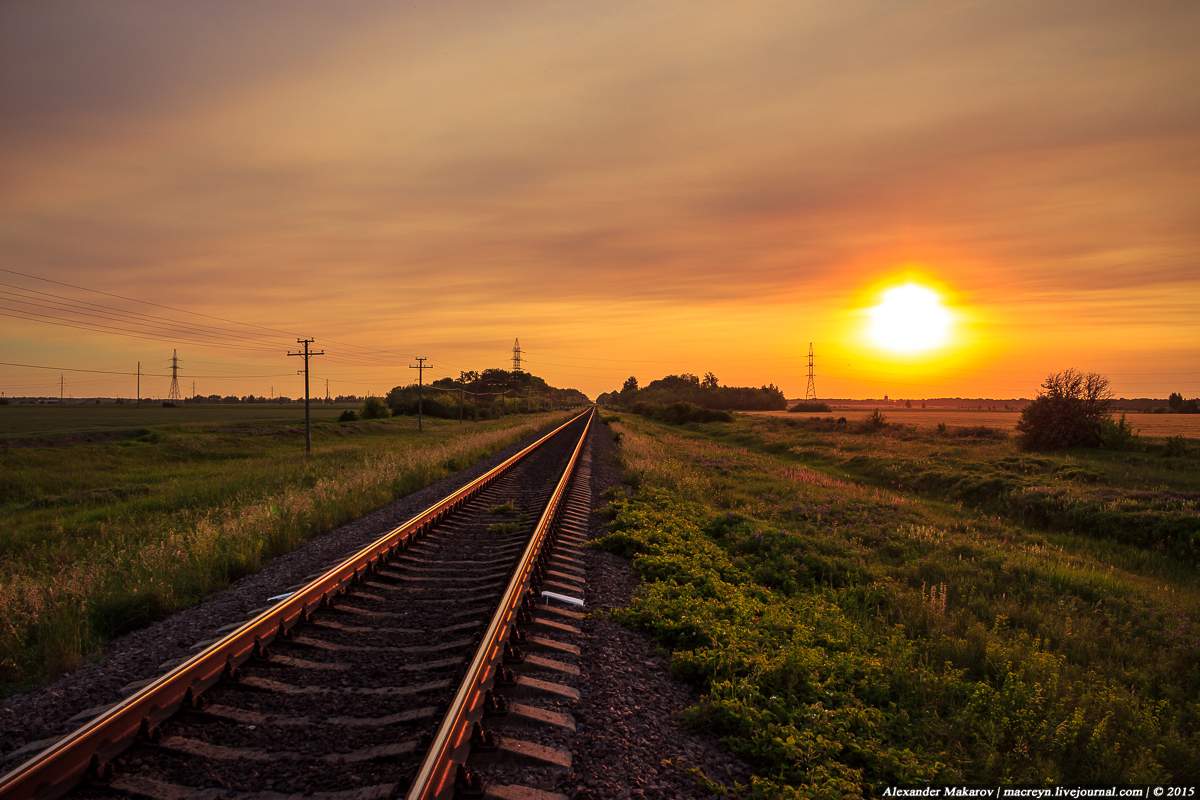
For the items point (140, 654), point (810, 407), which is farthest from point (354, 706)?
point (810, 407)

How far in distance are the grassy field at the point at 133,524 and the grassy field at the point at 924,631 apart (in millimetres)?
5538

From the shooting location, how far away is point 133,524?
48.7ft

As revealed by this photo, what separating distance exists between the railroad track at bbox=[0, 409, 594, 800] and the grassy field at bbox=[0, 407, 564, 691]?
2.03m

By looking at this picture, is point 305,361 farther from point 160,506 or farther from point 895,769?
point 895,769

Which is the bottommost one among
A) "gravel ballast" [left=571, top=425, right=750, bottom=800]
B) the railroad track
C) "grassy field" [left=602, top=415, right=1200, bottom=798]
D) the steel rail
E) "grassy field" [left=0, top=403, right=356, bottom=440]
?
"grassy field" [left=602, top=415, right=1200, bottom=798]

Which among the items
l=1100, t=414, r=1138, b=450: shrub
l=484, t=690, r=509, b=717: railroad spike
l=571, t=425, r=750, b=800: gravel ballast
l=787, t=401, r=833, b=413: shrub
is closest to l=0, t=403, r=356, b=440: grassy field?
l=571, t=425, r=750, b=800: gravel ballast

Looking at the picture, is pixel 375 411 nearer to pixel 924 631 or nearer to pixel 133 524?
pixel 133 524

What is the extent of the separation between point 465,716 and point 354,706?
3.73 feet

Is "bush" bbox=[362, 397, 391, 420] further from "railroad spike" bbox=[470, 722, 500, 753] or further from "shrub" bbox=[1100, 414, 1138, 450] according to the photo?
"railroad spike" bbox=[470, 722, 500, 753]

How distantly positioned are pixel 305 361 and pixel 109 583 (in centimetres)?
3665

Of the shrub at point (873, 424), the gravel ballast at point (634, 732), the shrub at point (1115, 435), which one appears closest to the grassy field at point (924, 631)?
the gravel ballast at point (634, 732)

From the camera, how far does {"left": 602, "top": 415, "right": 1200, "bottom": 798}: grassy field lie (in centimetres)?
485

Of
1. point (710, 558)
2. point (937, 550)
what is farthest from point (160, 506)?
point (937, 550)

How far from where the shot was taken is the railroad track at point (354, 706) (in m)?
3.76
